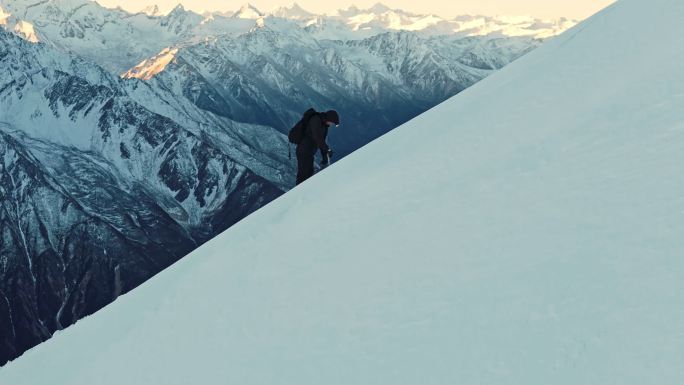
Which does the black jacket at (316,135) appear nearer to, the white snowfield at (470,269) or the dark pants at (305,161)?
the dark pants at (305,161)

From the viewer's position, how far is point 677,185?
194 inches

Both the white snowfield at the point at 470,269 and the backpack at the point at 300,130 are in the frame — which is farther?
the backpack at the point at 300,130

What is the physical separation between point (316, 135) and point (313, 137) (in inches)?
6.7

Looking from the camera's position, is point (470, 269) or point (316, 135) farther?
point (316, 135)

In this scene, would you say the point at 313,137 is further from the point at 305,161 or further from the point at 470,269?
the point at 470,269

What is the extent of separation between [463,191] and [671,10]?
4.84 metres

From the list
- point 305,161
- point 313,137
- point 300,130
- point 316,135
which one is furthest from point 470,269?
point 305,161

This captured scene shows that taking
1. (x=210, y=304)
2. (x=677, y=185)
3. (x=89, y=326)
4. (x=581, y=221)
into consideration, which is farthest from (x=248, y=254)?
(x=677, y=185)

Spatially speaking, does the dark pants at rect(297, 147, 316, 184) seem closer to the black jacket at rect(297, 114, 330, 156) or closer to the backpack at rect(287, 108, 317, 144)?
the black jacket at rect(297, 114, 330, 156)

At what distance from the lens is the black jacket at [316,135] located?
15438mm

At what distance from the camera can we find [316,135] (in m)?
15.5

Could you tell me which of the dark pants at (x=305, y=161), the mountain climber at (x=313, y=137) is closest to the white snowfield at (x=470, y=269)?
the mountain climber at (x=313, y=137)

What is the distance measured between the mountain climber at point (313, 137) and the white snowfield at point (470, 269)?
6564 mm

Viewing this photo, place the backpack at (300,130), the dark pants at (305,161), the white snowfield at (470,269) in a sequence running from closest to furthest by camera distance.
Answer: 1. the white snowfield at (470,269)
2. the backpack at (300,130)
3. the dark pants at (305,161)
